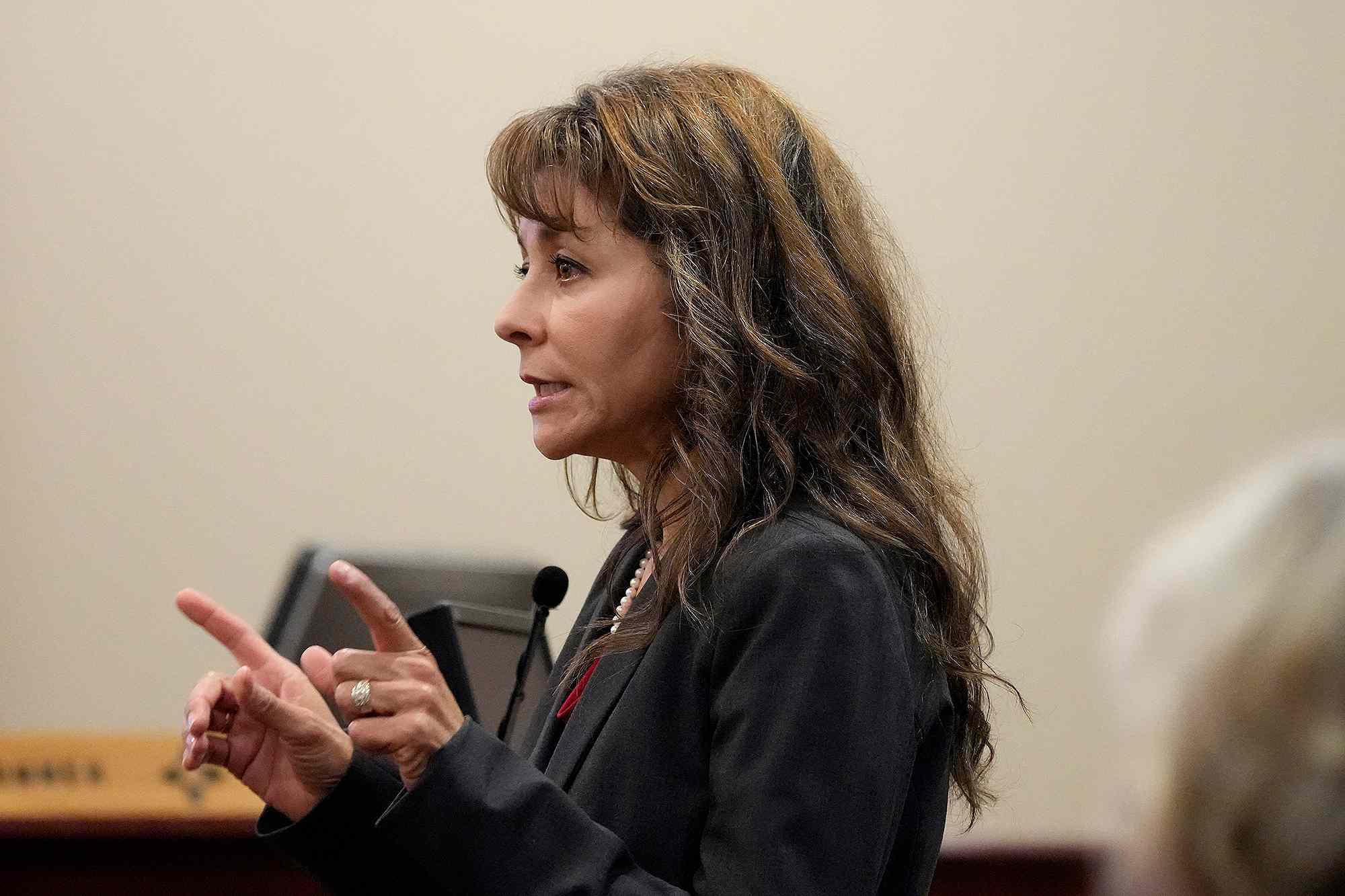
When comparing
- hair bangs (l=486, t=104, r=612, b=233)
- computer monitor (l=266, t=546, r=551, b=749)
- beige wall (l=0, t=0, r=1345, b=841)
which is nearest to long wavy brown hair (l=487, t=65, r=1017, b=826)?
hair bangs (l=486, t=104, r=612, b=233)

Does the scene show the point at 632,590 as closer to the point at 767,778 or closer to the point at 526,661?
the point at 526,661

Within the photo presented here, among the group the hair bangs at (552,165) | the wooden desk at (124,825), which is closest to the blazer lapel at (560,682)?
the hair bangs at (552,165)

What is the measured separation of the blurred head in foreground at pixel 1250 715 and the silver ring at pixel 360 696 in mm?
852

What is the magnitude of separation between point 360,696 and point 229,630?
0.37m

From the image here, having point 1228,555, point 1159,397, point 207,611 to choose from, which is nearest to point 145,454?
point 207,611

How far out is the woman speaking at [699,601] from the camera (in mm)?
1128

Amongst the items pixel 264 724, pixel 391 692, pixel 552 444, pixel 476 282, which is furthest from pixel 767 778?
pixel 476 282

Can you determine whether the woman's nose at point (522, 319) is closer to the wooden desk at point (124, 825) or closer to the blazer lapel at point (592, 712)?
the blazer lapel at point (592, 712)

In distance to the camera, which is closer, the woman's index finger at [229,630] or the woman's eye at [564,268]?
the woman's eye at [564,268]

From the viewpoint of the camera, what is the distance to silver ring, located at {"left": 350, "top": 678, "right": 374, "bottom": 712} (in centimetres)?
118

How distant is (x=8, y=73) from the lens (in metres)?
3.08

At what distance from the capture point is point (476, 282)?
126 inches

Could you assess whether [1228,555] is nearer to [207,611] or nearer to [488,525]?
[207,611]

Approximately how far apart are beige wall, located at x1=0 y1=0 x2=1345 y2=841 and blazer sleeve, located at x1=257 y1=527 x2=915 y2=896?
1964 millimetres
